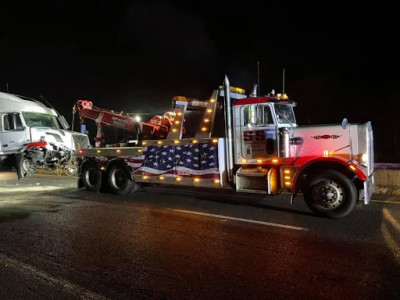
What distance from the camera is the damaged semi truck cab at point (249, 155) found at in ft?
25.9

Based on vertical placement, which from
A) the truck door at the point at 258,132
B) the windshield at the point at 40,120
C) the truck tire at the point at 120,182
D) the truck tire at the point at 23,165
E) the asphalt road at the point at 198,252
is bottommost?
the asphalt road at the point at 198,252

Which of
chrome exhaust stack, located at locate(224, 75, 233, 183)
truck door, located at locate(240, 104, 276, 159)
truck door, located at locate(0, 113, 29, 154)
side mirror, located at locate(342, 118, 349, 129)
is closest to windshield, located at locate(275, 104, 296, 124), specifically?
truck door, located at locate(240, 104, 276, 159)

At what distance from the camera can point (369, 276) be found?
4633 mm

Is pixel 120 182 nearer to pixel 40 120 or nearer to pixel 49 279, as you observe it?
pixel 40 120

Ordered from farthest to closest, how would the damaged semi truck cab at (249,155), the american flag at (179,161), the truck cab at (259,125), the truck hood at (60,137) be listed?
the truck hood at (60,137) → the american flag at (179,161) → the truck cab at (259,125) → the damaged semi truck cab at (249,155)

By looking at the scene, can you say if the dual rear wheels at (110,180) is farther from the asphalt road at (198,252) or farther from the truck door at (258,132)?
the truck door at (258,132)

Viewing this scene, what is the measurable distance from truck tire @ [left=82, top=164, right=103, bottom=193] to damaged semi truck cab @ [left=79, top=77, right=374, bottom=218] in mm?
45

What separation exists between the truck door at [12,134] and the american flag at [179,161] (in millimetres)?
6400

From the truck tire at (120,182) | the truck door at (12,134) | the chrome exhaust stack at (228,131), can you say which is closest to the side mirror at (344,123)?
the chrome exhaust stack at (228,131)

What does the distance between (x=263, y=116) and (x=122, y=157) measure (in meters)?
4.72

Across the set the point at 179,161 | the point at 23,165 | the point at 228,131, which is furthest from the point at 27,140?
the point at 228,131

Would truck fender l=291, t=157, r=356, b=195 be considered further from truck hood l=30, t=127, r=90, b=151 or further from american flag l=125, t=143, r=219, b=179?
truck hood l=30, t=127, r=90, b=151

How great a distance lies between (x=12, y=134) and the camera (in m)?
15.7

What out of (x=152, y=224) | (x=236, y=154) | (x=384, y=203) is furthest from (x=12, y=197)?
(x=384, y=203)
